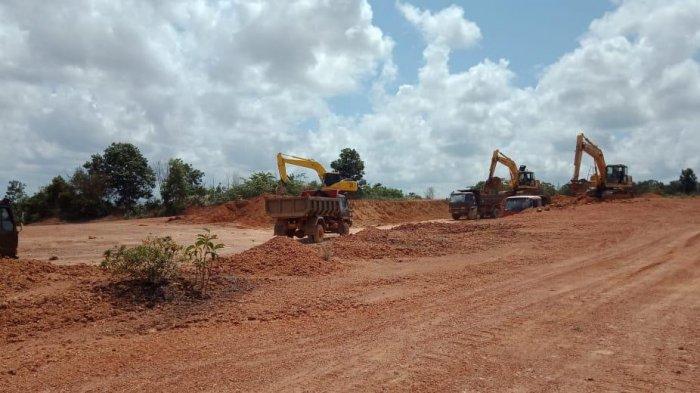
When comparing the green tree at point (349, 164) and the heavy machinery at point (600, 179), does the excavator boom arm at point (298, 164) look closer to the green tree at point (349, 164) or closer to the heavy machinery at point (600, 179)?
the heavy machinery at point (600, 179)

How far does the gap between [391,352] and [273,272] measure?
6.22 metres

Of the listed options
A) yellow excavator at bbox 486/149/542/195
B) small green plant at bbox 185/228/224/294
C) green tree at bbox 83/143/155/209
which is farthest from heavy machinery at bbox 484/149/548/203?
small green plant at bbox 185/228/224/294

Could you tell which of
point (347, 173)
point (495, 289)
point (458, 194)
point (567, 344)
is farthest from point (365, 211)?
point (567, 344)

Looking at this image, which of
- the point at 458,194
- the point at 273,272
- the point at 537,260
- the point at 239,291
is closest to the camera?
the point at 239,291

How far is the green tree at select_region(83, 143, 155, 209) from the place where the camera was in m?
48.1

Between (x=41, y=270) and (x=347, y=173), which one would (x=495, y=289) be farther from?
(x=347, y=173)

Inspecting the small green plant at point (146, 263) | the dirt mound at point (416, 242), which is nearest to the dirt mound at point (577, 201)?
the dirt mound at point (416, 242)

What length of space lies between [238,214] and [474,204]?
54.7ft

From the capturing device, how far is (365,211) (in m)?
47.3

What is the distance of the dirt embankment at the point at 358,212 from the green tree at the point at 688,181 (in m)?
23.9

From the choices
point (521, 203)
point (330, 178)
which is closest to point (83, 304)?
point (330, 178)

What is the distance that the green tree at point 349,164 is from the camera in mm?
65562

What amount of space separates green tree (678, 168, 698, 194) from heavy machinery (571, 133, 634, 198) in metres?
23.6

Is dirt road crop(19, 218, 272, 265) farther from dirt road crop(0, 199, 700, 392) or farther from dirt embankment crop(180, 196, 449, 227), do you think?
dirt road crop(0, 199, 700, 392)
